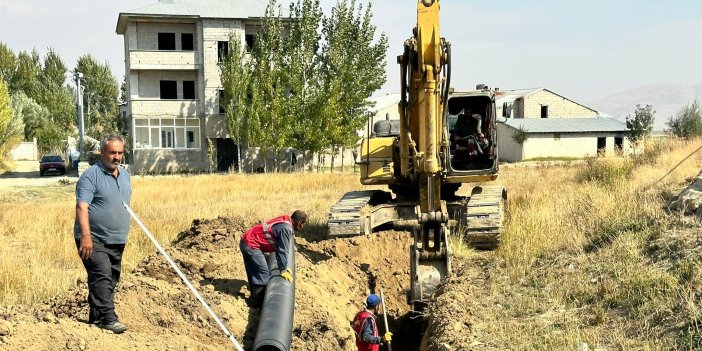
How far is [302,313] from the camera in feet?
29.3

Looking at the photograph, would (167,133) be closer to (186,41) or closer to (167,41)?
(167,41)

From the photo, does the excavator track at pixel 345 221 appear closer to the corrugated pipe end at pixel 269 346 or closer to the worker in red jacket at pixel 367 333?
the worker in red jacket at pixel 367 333

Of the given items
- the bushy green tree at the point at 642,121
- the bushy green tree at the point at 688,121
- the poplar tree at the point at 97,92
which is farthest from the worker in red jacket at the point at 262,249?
the poplar tree at the point at 97,92

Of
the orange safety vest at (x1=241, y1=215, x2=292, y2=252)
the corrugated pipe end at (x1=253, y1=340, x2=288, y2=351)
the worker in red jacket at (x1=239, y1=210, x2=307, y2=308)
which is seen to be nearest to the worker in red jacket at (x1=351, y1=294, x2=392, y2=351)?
the worker in red jacket at (x1=239, y1=210, x2=307, y2=308)

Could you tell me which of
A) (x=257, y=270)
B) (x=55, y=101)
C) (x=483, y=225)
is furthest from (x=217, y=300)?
(x=55, y=101)

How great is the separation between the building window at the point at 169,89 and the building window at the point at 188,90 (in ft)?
1.70

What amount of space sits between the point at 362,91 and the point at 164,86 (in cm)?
1163

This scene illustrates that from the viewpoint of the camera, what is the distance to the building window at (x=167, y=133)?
4134cm

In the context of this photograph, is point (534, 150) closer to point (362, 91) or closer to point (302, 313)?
point (362, 91)

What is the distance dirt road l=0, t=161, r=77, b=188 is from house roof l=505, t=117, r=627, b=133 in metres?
30.7

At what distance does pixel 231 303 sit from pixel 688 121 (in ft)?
121

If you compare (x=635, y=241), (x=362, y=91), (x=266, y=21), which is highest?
(x=266, y=21)

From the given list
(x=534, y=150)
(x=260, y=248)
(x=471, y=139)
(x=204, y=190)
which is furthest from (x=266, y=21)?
(x=260, y=248)

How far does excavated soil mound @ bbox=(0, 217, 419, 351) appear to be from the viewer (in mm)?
6488
